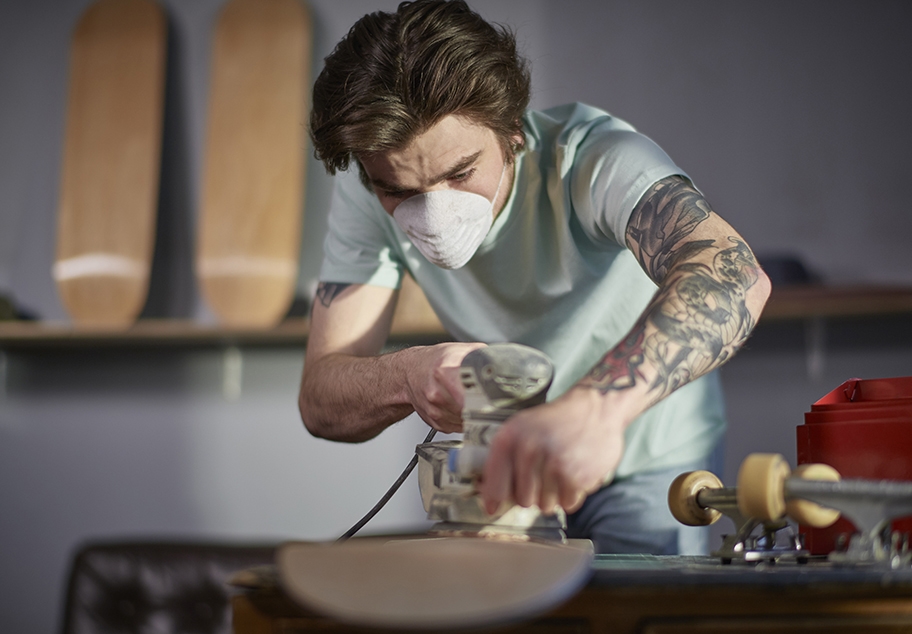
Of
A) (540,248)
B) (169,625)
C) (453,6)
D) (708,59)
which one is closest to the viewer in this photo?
(453,6)

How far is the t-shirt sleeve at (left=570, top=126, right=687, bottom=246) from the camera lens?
1.00 metres

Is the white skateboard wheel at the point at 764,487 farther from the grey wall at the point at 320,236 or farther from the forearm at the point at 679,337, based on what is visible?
the grey wall at the point at 320,236

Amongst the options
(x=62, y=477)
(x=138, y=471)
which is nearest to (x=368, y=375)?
(x=138, y=471)

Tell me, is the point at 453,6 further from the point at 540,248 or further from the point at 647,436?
the point at 647,436

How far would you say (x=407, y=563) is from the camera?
1.75 feet

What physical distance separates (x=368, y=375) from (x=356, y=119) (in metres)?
0.36

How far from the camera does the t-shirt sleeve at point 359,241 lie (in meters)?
1.32

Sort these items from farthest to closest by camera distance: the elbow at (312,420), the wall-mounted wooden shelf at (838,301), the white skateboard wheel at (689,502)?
the wall-mounted wooden shelf at (838,301), the elbow at (312,420), the white skateboard wheel at (689,502)

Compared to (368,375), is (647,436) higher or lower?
lower

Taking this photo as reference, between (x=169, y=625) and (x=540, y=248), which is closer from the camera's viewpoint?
(x=540, y=248)

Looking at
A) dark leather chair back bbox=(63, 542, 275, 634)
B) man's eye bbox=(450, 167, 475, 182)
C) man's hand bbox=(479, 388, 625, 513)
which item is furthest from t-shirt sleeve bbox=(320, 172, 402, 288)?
dark leather chair back bbox=(63, 542, 275, 634)

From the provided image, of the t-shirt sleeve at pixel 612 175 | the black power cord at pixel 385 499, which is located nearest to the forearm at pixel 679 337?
the t-shirt sleeve at pixel 612 175

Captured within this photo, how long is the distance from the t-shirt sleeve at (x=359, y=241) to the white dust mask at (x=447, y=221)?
20 centimetres

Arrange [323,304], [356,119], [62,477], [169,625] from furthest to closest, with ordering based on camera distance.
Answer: [62,477]
[169,625]
[323,304]
[356,119]
